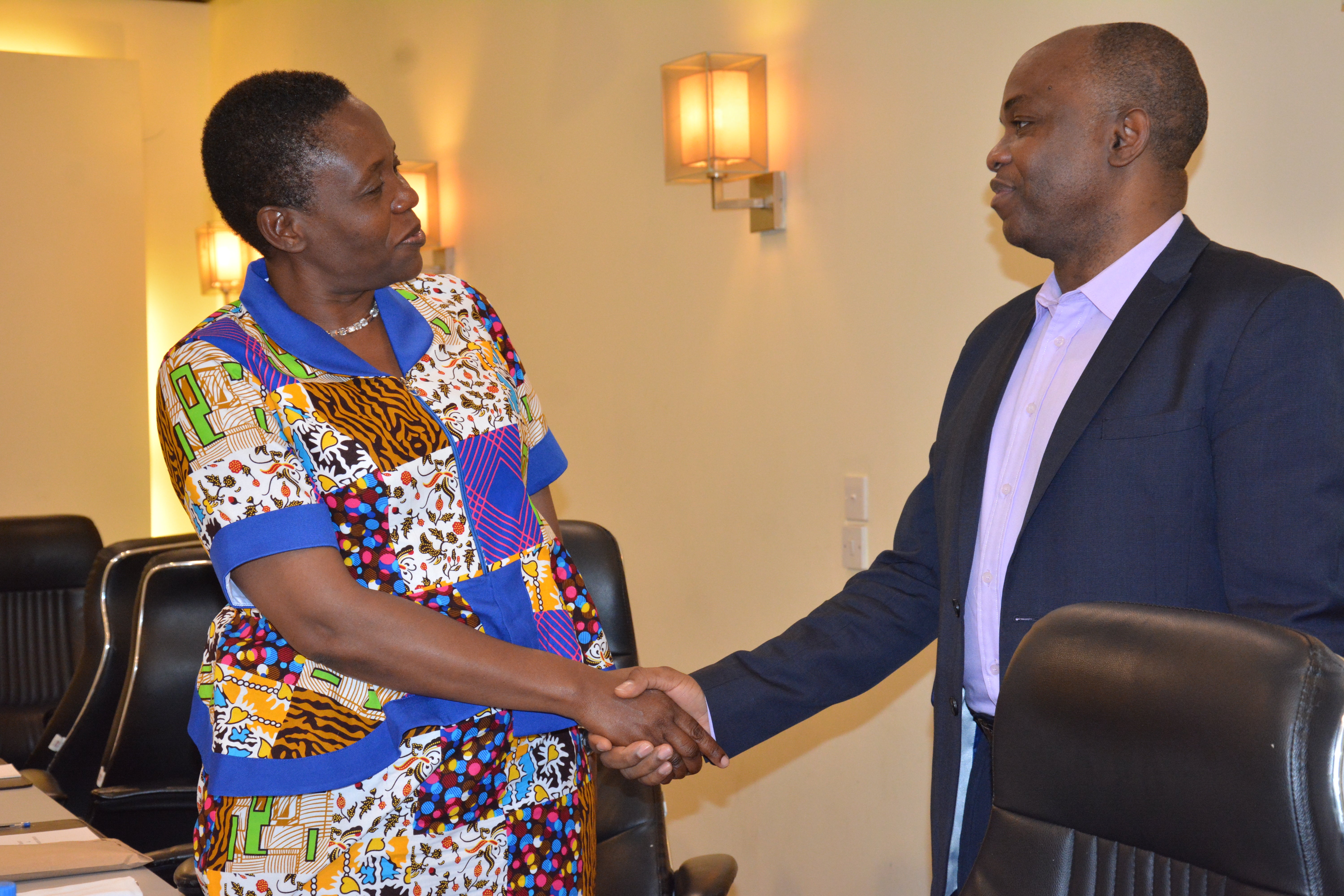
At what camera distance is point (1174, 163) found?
1.70 m

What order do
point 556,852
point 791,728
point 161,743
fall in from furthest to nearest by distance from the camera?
point 791,728 < point 161,743 < point 556,852

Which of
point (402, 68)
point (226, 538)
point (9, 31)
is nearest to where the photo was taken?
point (226, 538)

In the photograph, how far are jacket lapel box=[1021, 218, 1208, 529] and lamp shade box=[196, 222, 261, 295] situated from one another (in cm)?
513

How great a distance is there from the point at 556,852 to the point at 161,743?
1.47m

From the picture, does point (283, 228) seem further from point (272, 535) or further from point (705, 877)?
point (705, 877)

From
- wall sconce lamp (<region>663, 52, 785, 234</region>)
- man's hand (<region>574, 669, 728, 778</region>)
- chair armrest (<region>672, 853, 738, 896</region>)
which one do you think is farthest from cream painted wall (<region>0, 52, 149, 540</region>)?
man's hand (<region>574, 669, 728, 778</region>)

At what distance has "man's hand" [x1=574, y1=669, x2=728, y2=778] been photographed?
5.49 ft

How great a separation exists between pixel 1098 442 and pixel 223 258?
5334mm

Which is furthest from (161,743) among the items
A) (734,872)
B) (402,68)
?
(402,68)

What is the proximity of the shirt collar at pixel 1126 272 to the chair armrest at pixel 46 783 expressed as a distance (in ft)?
7.04

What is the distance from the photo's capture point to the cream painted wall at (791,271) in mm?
2176

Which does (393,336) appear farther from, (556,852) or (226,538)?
(556,852)

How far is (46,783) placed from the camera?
2.65m

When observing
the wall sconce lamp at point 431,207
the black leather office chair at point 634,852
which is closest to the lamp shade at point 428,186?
the wall sconce lamp at point 431,207
